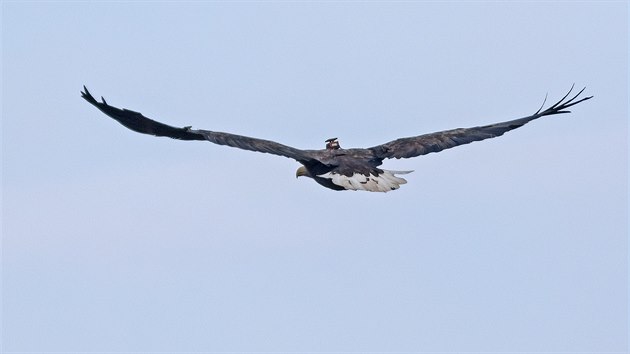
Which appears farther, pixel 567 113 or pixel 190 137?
pixel 567 113

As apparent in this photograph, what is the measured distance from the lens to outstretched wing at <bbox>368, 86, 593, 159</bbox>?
39.0m

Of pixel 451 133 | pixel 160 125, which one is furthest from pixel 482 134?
pixel 160 125

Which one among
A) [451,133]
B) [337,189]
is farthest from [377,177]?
[451,133]

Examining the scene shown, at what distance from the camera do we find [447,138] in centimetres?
3956

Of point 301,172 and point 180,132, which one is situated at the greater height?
point 180,132

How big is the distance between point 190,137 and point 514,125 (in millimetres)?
6189

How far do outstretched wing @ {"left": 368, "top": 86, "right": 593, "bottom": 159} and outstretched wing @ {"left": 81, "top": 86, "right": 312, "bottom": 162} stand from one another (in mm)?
2332

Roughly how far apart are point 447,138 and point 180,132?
5149 mm

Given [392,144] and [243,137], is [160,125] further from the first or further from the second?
[392,144]

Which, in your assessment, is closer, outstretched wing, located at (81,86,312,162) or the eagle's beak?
outstretched wing, located at (81,86,312,162)

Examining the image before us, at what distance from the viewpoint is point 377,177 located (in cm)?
3672

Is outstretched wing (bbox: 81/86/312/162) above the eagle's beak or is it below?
above

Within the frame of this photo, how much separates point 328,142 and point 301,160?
3.92ft

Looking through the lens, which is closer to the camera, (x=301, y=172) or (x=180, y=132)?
(x=180, y=132)
